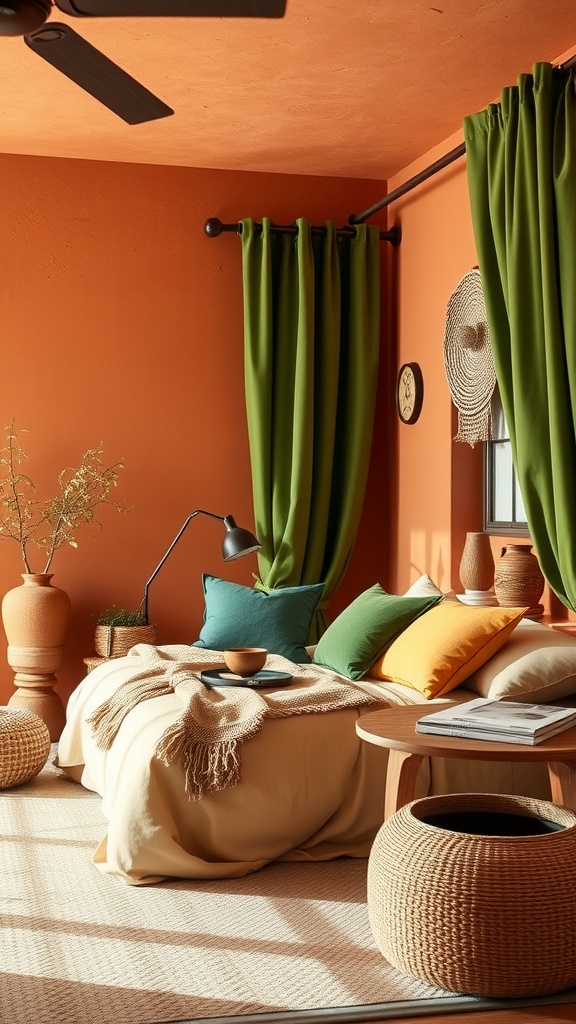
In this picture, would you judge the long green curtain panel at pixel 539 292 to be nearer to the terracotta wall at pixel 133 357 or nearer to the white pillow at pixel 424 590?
the white pillow at pixel 424 590

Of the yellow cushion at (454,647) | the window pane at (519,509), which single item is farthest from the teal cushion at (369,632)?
the window pane at (519,509)

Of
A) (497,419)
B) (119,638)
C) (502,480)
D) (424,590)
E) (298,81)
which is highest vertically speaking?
(298,81)

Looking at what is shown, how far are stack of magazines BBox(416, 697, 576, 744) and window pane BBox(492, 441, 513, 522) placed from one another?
6.69 feet

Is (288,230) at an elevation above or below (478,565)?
above

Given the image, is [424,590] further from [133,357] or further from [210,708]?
[133,357]

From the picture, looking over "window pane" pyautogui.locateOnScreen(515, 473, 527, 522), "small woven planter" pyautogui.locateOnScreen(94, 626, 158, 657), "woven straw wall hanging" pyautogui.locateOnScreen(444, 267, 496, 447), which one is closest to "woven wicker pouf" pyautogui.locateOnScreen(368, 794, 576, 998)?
"window pane" pyautogui.locateOnScreen(515, 473, 527, 522)

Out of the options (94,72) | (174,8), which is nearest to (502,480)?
(94,72)

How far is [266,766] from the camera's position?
3.14m

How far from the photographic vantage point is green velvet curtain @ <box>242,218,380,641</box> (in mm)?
5309

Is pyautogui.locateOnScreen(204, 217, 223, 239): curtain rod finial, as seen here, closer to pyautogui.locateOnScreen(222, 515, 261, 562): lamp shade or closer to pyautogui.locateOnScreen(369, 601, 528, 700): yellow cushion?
pyautogui.locateOnScreen(222, 515, 261, 562): lamp shade

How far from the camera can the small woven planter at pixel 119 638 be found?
16.3ft

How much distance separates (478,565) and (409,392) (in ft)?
4.52

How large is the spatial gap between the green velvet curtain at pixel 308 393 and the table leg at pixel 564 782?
2621mm

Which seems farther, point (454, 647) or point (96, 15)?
point (454, 647)
